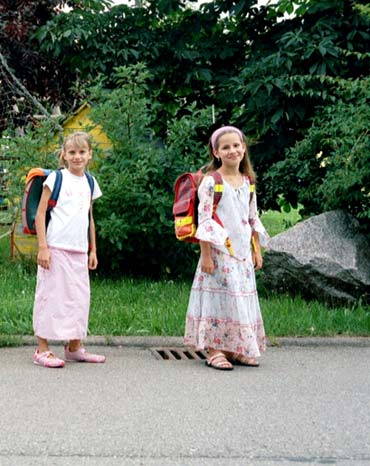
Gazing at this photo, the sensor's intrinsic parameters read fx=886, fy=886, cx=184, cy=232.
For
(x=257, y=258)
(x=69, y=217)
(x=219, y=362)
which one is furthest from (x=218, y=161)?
(x=219, y=362)

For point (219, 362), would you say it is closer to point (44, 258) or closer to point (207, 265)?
point (207, 265)

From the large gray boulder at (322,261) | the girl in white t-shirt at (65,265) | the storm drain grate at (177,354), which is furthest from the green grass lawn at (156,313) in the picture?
the girl in white t-shirt at (65,265)

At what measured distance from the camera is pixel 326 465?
12.5 ft

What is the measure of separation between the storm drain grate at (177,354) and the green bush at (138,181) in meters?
2.24

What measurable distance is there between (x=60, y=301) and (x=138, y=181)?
3.03 metres

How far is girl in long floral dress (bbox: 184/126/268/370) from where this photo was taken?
570 cm

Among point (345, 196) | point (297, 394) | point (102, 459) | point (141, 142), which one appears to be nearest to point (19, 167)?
point (141, 142)

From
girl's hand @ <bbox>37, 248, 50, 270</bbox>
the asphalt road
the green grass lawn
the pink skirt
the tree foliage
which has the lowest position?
the asphalt road

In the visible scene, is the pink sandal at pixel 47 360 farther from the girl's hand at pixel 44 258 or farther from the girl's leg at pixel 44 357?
the girl's hand at pixel 44 258

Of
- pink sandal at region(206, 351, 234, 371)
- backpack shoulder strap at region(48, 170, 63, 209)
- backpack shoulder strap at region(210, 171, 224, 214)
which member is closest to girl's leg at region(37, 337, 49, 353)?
backpack shoulder strap at region(48, 170, 63, 209)

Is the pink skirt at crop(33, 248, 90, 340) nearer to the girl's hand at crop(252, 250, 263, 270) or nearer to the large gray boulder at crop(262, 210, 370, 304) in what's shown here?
the girl's hand at crop(252, 250, 263, 270)

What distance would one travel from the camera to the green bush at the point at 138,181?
8508 mm

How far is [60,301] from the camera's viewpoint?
5.71 metres

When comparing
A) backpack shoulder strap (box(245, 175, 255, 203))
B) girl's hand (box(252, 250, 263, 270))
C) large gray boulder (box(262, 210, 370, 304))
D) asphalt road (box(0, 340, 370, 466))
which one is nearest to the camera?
asphalt road (box(0, 340, 370, 466))
